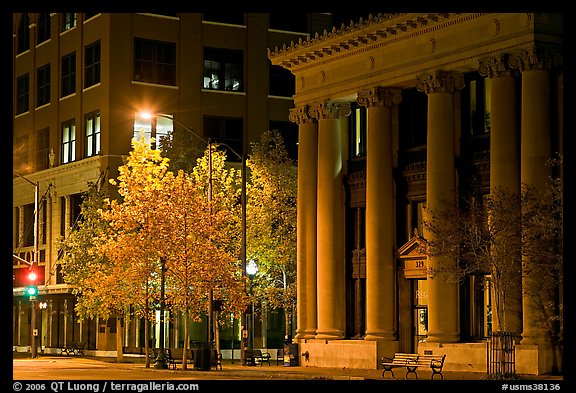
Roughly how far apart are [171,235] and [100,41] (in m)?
28.8

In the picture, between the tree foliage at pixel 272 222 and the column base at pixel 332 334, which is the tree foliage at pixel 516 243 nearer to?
the column base at pixel 332 334

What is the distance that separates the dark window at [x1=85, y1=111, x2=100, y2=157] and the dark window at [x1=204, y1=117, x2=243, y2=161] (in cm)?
738

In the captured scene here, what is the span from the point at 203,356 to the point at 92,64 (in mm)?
33647

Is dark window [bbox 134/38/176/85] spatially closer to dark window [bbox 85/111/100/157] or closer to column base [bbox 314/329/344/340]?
dark window [bbox 85/111/100/157]

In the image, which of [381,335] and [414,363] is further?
[381,335]

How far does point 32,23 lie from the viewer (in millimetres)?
90250

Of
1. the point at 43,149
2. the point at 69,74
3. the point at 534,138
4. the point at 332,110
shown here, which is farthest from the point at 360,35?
the point at 43,149

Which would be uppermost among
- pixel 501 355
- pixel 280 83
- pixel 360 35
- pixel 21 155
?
pixel 280 83

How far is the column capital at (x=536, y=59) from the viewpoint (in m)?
46.9

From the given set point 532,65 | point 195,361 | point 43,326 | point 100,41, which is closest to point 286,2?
point 532,65

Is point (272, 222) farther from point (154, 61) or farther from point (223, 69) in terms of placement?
point (223, 69)

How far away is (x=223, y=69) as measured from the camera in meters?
84.0

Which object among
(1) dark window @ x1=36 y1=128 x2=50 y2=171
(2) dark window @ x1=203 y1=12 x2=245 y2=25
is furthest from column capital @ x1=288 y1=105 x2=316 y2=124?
(1) dark window @ x1=36 y1=128 x2=50 y2=171

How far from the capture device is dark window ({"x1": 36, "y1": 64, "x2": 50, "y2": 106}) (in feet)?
289
